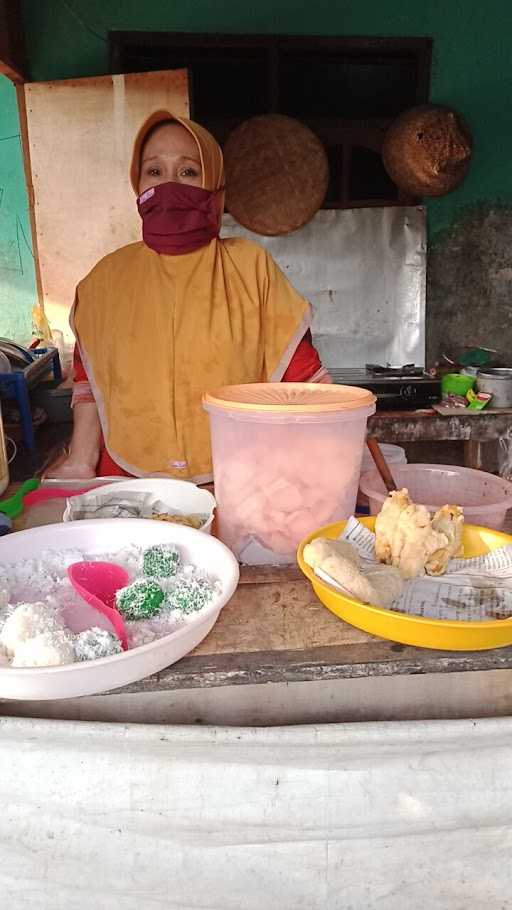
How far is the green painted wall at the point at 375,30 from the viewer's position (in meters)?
3.64

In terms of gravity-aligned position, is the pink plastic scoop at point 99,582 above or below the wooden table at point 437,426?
above

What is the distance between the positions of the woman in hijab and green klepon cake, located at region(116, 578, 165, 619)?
3.00 ft

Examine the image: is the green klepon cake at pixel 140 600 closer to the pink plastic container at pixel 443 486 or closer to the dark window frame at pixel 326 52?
the pink plastic container at pixel 443 486

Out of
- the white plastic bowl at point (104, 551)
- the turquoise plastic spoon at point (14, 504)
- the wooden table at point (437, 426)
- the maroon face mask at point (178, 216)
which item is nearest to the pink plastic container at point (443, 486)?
the white plastic bowl at point (104, 551)

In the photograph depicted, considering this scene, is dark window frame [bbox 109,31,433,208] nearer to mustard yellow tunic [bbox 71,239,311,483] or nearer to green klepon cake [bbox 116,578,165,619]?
mustard yellow tunic [bbox 71,239,311,483]

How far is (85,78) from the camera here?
3568mm

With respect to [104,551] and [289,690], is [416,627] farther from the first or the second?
[104,551]

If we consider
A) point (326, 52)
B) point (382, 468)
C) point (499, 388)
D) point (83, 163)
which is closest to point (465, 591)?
point (382, 468)

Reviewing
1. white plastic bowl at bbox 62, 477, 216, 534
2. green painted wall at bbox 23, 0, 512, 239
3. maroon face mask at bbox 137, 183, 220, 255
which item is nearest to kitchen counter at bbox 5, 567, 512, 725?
white plastic bowl at bbox 62, 477, 216, 534

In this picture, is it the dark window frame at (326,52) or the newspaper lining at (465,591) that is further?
the dark window frame at (326,52)

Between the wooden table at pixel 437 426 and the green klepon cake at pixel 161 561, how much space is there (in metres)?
2.71

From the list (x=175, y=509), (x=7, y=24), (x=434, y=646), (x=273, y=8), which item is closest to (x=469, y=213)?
(x=273, y=8)

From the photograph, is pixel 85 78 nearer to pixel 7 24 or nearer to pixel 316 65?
pixel 7 24

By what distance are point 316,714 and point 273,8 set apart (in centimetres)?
408
